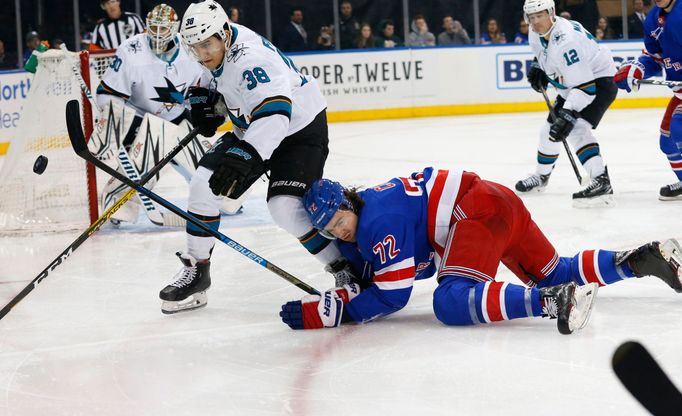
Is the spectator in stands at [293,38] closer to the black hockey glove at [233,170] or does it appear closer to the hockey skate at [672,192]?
the hockey skate at [672,192]

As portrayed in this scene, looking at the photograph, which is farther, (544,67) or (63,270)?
(544,67)

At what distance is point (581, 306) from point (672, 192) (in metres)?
2.59

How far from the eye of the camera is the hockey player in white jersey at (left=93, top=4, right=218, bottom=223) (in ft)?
15.5

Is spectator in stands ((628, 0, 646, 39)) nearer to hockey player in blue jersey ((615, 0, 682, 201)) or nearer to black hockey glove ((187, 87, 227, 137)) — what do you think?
hockey player in blue jersey ((615, 0, 682, 201))

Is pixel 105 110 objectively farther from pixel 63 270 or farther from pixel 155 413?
pixel 155 413

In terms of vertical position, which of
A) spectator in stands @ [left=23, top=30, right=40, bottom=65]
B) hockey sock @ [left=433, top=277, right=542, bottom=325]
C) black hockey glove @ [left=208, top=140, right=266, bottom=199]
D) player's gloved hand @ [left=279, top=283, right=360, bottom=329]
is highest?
spectator in stands @ [left=23, top=30, right=40, bottom=65]

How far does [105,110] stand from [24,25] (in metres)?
5.05

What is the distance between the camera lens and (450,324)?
2824mm

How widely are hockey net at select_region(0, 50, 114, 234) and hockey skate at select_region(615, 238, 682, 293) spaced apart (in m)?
2.90

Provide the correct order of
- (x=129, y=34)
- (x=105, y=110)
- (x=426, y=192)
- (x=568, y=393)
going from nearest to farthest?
(x=568, y=393)
(x=426, y=192)
(x=105, y=110)
(x=129, y=34)

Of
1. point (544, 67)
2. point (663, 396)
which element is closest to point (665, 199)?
point (544, 67)

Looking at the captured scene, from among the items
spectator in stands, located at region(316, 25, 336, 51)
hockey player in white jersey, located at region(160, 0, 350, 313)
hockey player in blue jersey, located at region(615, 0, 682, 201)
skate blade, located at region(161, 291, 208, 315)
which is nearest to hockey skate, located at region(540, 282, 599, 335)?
hockey player in white jersey, located at region(160, 0, 350, 313)

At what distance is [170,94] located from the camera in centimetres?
488

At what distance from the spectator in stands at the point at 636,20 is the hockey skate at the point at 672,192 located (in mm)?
6089
